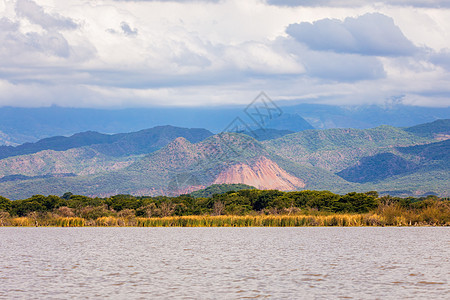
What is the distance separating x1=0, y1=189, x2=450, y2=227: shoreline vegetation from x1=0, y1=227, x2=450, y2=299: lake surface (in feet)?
51.2

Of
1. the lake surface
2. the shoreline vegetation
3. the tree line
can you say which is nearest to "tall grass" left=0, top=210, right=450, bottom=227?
the shoreline vegetation

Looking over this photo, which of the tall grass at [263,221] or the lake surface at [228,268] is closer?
the lake surface at [228,268]

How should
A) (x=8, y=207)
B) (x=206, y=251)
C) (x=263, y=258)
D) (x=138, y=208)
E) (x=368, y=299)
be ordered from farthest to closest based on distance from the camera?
(x=8, y=207), (x=138, y=208), (x=206, y=251), (x=263, y=258), (x=368, y=299)

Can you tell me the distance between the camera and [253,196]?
5886 inches

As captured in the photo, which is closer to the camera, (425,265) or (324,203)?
(425,265)

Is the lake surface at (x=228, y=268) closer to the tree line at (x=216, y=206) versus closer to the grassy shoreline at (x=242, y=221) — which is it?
the grassy shoreline at (x=242, y=221)

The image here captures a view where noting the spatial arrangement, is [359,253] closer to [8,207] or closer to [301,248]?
[301,248]

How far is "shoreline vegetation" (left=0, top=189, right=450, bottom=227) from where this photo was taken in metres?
102

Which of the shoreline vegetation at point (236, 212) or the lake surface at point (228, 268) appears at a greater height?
the shoreline vegetation at point (236, 212)

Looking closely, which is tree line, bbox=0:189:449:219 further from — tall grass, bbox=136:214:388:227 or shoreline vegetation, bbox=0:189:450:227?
tall grass, bbox=136:214:388:227

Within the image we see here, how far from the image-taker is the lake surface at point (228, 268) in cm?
4003

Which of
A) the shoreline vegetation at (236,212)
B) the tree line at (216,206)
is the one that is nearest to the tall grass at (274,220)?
the shoreline vegetation at (236,212)

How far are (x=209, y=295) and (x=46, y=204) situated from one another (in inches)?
4154

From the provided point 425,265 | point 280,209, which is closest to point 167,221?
point 280,209
